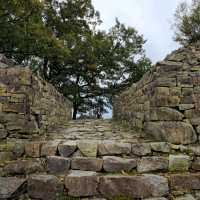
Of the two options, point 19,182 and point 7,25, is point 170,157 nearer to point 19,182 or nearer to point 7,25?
point 19,182

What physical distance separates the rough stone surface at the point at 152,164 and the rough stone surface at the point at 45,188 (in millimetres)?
1221

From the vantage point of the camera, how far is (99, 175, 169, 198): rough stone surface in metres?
4.22

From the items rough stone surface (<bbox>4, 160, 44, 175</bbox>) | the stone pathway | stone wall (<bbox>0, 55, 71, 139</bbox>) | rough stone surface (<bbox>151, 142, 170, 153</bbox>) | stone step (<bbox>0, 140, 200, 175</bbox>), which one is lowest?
rough stone surface (<bbox>4, 160, 44, 175</bbox>)

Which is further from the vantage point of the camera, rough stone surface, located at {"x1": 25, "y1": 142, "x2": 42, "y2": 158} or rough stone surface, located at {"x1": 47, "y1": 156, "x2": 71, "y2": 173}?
rough stone surface, located at {"x1": 25, "y1": 142, "x2": 42, "y2": 158}

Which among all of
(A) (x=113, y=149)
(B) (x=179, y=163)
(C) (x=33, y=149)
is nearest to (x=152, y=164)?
(B) (x=179, y=163)

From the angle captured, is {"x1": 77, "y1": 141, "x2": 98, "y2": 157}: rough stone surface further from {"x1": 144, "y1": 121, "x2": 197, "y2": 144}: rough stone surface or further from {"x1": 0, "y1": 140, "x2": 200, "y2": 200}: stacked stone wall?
{"x1": 144, "y1": 121, "x2": 197, "y2": 144}: rough stone surface

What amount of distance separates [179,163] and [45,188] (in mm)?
2006

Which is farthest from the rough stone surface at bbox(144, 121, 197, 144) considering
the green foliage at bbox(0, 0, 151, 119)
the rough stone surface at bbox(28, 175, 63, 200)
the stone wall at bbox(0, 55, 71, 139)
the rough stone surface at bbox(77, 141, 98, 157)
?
the green foliage at bbox(0, 0, 151, 119)

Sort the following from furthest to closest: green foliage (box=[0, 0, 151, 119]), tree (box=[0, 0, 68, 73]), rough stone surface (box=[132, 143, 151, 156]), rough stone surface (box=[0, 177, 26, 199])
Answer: green foliage (box=[0, 0, 151, 119]) < tree (box=[0, 0, 68, 73]) < rough stone surface (box=[132, 143, 151, 156]) < rough stone surface (box=[0, 177, 26, 199])

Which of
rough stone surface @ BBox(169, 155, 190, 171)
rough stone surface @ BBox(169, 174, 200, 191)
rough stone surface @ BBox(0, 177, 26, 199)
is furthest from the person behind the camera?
rough stone surface @ BBox(169, 155, 190, 171)

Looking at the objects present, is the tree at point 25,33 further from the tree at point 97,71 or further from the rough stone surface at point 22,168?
the rough stone surface at point 22,168

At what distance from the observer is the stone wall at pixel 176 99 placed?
5.11 m

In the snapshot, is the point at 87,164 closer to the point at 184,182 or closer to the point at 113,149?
the point at 113,149

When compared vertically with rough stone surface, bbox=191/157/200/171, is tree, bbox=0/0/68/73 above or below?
above
